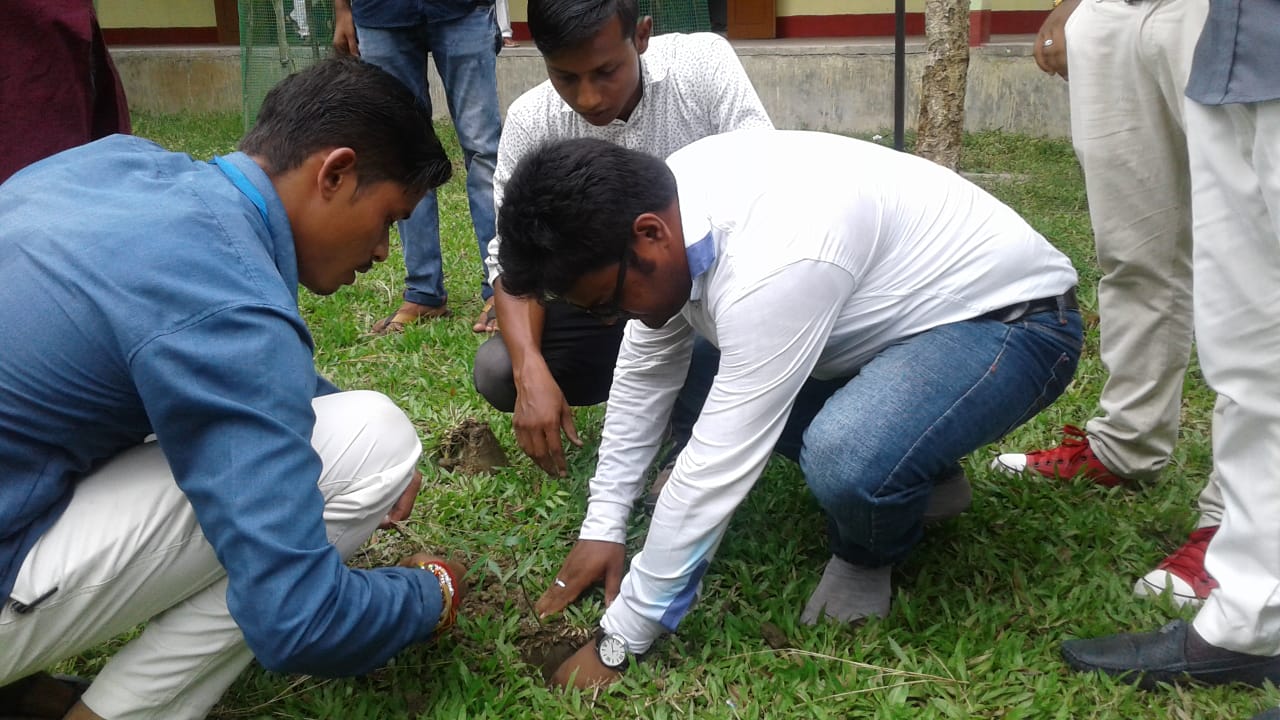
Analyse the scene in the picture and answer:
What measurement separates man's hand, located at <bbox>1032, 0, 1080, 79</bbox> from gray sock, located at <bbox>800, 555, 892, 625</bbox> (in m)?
1.47

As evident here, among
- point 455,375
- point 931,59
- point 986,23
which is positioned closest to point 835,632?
point 455,375

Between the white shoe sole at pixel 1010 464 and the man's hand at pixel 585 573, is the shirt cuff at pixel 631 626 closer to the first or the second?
the man's hand at pixel 585 573

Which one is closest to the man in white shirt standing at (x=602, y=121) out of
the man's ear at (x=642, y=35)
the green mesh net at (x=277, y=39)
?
the man's ear at (x=642, y=35)

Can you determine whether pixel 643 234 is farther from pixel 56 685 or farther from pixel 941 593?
pixel 56 685

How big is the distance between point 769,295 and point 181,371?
0.97 metres

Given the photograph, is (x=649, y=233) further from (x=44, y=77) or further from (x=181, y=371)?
(x=44, y=77)

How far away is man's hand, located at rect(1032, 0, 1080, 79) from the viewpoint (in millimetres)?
3066

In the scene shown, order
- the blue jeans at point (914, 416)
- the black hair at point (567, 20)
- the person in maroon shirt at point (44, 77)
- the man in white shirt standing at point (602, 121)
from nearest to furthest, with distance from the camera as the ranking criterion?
the blue jeans at point (914, 416)
the person in maroon shirt at point (44, 77)
the black hair at point (567, 20)
the man in white shirt standing at point (602, 121)

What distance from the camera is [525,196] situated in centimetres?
207

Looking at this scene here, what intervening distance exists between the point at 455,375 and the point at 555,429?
129 cm

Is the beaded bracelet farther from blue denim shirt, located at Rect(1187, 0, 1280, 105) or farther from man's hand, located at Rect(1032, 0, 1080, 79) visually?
man's hand, located at Rect(1032, 0, 1080, 79)

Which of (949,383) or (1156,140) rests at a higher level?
(1156,140)

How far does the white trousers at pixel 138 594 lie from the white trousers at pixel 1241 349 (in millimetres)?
1572

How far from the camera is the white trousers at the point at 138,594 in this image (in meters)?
1.89
